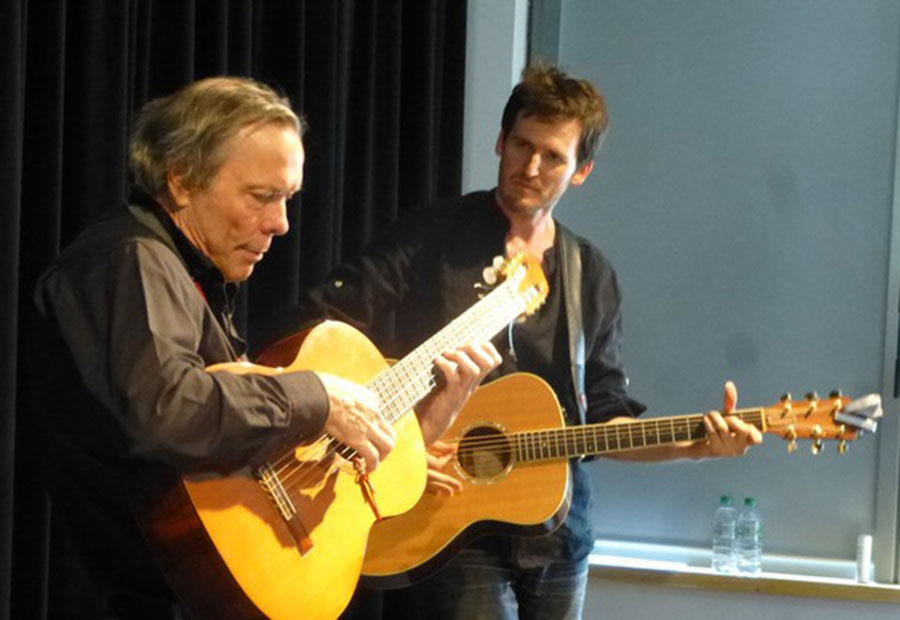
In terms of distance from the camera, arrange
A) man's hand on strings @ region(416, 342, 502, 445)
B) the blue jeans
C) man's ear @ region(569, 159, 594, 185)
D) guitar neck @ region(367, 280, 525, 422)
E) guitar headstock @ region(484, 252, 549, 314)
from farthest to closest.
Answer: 1. man's ear @ region(569, 159, 594, 185)
2. guitar headstock @ region(484, 252, 549, 314)
3. the blue jeans
4. man's hand on strings @ region(416, 342, 502, 445)
5. guitar neck @ region(367, 280, 525, 422)

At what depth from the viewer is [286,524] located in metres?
1.89

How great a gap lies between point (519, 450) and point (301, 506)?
799 millimetres

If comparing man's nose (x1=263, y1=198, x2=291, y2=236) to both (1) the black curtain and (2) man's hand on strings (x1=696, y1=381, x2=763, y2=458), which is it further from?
(2) man's hand on strings (x1=696, y1=381, x2=763, y2=458)

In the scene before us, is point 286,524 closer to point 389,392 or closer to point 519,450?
point 389,392

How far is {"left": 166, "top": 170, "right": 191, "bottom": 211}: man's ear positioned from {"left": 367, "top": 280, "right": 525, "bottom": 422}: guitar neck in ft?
1.55

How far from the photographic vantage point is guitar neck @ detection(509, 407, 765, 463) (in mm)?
2646

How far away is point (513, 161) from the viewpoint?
274 centimetres

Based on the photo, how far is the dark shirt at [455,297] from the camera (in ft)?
8.64

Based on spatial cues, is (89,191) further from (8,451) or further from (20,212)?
(8,451)

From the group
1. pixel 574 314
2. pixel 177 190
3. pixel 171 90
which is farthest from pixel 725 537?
pixel 177 190

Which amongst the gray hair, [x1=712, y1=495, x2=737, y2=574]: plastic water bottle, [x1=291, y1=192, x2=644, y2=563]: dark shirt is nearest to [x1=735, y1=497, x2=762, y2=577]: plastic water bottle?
[x1=712, y1=495, x2=737, y2=574]: plastic water bottle

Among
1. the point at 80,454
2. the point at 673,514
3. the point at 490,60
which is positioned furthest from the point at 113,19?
the point at 673,514

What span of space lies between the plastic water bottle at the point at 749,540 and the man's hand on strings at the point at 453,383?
1.75 metres

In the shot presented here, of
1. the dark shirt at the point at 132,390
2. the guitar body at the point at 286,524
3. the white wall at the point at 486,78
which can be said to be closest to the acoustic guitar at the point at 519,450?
the guitar body at the point at 286,524
